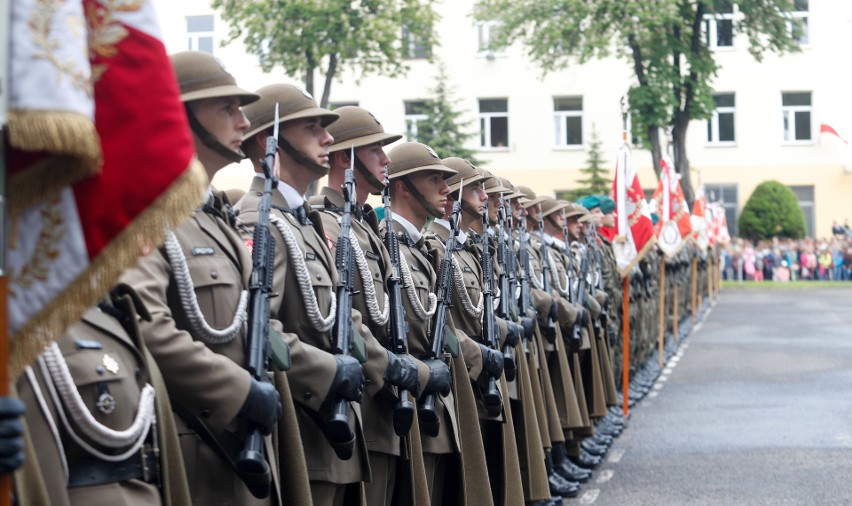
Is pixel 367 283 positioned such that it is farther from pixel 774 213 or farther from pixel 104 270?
pixel 774 213

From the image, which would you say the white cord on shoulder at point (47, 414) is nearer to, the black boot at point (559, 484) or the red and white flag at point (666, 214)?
the black boot at point (559, 484)

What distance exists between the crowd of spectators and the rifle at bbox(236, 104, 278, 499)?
40.5 metres

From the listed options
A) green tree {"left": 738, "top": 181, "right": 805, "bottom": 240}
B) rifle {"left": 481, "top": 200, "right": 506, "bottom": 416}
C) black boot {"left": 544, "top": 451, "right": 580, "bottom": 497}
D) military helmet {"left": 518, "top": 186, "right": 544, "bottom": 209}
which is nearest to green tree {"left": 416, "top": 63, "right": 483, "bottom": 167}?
green tree {"left": 738, "top": 181, "right": 805, "bottom": 240}

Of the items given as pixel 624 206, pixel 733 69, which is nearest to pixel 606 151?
pixel 733 69

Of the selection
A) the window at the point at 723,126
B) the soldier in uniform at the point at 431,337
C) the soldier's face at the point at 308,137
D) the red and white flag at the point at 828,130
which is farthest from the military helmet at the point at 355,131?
the window at the point at 723,126

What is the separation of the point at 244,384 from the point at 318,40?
75.2 ft

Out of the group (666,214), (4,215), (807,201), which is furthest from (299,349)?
(807,201)

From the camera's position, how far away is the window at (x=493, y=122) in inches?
1833

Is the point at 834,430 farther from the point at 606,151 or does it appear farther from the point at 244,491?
the point at 606,151

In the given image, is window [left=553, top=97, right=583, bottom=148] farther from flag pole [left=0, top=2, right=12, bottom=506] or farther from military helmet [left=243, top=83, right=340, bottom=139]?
flag pole [left=0, top=2, right=12, bottom=506]

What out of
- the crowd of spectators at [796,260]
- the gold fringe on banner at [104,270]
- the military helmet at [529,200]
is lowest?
the crowd of spectators at [796,260]

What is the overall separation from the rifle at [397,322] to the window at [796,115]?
42059 millimetres

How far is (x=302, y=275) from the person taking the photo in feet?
15.5

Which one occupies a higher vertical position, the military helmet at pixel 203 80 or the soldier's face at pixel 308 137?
the military helmet at pixel 203 80
